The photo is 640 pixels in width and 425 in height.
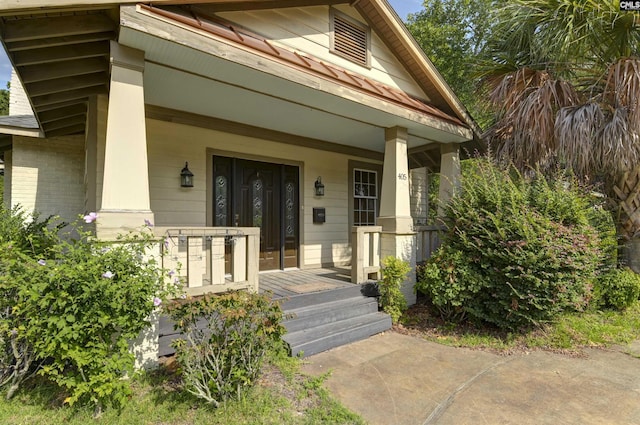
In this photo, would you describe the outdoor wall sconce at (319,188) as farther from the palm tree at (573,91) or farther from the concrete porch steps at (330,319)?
the palm tree at (573,91)

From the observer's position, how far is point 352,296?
16.5 ft

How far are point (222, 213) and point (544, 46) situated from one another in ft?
20.4

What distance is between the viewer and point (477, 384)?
Answer: 3.32m

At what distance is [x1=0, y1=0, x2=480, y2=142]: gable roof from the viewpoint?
2982 millimetres

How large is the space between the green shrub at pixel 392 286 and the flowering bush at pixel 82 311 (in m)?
3.32

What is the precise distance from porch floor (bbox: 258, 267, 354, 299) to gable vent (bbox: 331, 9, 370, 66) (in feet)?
12.9

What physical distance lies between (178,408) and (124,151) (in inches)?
94.1

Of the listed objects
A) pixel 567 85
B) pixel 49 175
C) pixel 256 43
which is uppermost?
pixel 567 85

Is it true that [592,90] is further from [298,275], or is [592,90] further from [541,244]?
[298,275]

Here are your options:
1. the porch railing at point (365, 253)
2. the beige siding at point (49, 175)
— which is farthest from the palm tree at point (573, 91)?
the beige siding at point (49, 175)

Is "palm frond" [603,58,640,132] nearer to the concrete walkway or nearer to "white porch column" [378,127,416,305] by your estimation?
"white porch column" [378,127,416,305]

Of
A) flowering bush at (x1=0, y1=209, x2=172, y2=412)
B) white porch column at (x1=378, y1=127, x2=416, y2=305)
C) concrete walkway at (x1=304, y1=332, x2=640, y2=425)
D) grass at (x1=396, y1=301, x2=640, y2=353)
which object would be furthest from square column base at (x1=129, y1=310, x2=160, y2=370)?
white porch column at (x1=378, y1=127, x2=416, y2=305)

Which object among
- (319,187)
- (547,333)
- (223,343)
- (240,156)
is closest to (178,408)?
(223,343)

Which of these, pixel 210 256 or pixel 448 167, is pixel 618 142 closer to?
pixel 448 167
